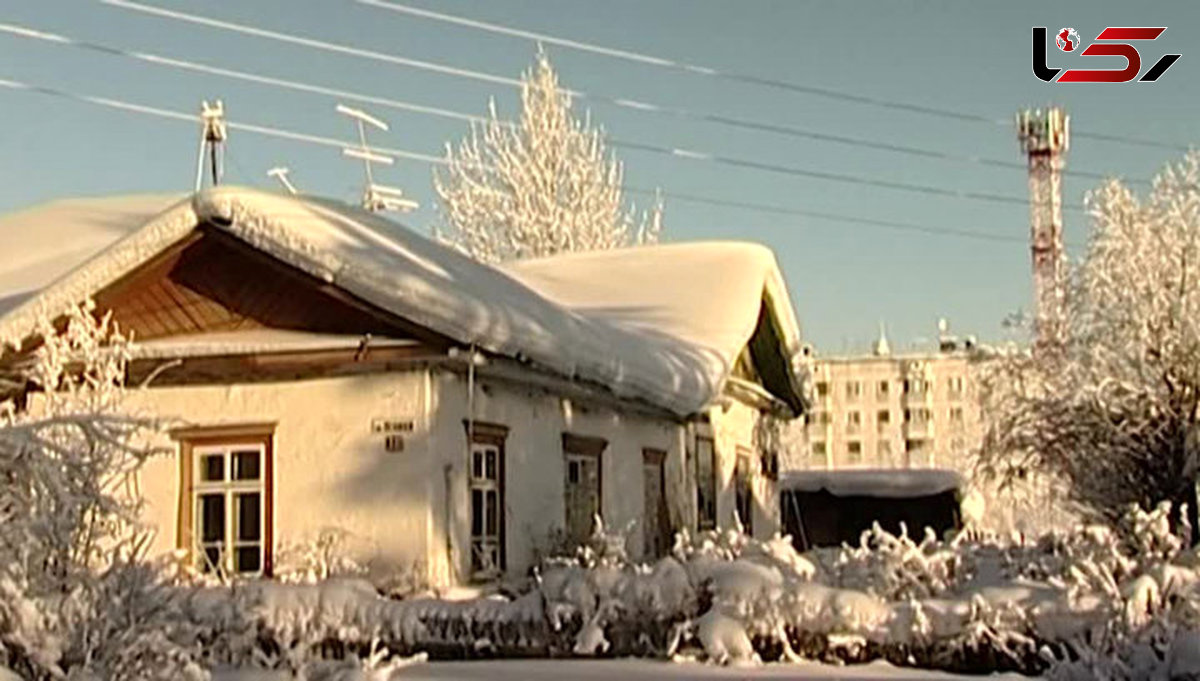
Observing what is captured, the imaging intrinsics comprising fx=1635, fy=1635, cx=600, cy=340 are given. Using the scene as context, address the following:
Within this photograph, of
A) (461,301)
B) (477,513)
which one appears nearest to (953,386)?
(477,513)

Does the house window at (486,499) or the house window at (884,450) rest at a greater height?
the house window at (884,450)

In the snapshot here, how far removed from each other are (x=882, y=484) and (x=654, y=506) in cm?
1657

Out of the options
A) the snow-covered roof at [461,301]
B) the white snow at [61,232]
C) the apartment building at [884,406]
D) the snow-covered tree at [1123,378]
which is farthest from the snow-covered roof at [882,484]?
the apartment building at [884,406]

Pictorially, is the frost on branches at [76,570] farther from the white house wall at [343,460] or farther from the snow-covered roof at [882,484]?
the snow-covered roof at [882,484]

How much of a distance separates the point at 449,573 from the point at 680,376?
490 centimetres

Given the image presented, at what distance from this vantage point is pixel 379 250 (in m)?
17.5

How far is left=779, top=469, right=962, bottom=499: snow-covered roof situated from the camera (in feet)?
126

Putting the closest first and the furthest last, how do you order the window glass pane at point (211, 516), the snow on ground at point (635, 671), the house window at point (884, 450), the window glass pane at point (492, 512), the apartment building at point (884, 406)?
the snow on ground at point (635, 671) < the window glass pane at point (211, 516) < the window glass pane at point (492, 512) < the apartment building at point (884, 406) < the house window at point (884, 450)

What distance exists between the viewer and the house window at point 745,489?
2823cm

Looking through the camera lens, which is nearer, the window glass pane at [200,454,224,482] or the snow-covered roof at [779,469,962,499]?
the window glass pane at [200,454,224,482]

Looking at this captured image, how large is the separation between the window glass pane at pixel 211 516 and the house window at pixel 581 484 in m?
4.14

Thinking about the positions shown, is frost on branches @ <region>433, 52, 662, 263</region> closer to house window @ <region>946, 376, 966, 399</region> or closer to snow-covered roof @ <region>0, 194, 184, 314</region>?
snow-covered roof @ <region>0, 194, 184, 314</region>

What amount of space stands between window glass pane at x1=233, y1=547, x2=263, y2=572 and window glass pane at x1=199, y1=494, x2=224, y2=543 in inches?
12.8

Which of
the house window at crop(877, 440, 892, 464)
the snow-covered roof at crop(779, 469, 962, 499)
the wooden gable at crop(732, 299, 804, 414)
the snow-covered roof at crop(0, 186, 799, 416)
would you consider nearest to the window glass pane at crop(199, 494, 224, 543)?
the snow-covered roof at crop(0, 186, 799, 416)
